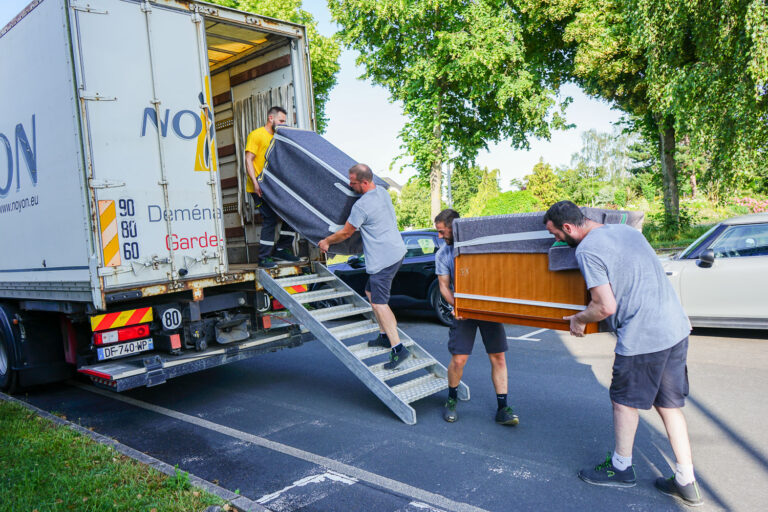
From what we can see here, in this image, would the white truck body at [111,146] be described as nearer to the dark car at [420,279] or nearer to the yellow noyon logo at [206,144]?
the yellow noyon logo at [206,144]

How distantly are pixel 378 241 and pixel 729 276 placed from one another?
15.6ft

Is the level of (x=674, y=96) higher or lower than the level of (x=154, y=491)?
higher

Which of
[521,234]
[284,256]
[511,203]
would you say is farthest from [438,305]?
[511,203]

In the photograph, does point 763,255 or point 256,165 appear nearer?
point 256,165

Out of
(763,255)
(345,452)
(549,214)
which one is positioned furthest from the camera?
(763,255)

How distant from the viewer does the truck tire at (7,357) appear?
20.3 ft

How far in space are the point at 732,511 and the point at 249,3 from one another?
17.6m

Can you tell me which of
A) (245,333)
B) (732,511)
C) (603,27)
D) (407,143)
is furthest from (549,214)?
(407,143)

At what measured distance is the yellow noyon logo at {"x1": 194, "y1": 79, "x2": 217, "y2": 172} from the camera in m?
5.30

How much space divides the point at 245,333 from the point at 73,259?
1.76 metres

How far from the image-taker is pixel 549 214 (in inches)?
136

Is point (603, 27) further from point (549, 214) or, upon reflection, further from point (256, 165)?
point (549, 214)

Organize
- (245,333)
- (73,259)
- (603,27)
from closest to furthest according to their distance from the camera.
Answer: (73,259) < (245,333) < (603,27)

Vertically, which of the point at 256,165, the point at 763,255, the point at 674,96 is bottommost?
the point at 763,255
